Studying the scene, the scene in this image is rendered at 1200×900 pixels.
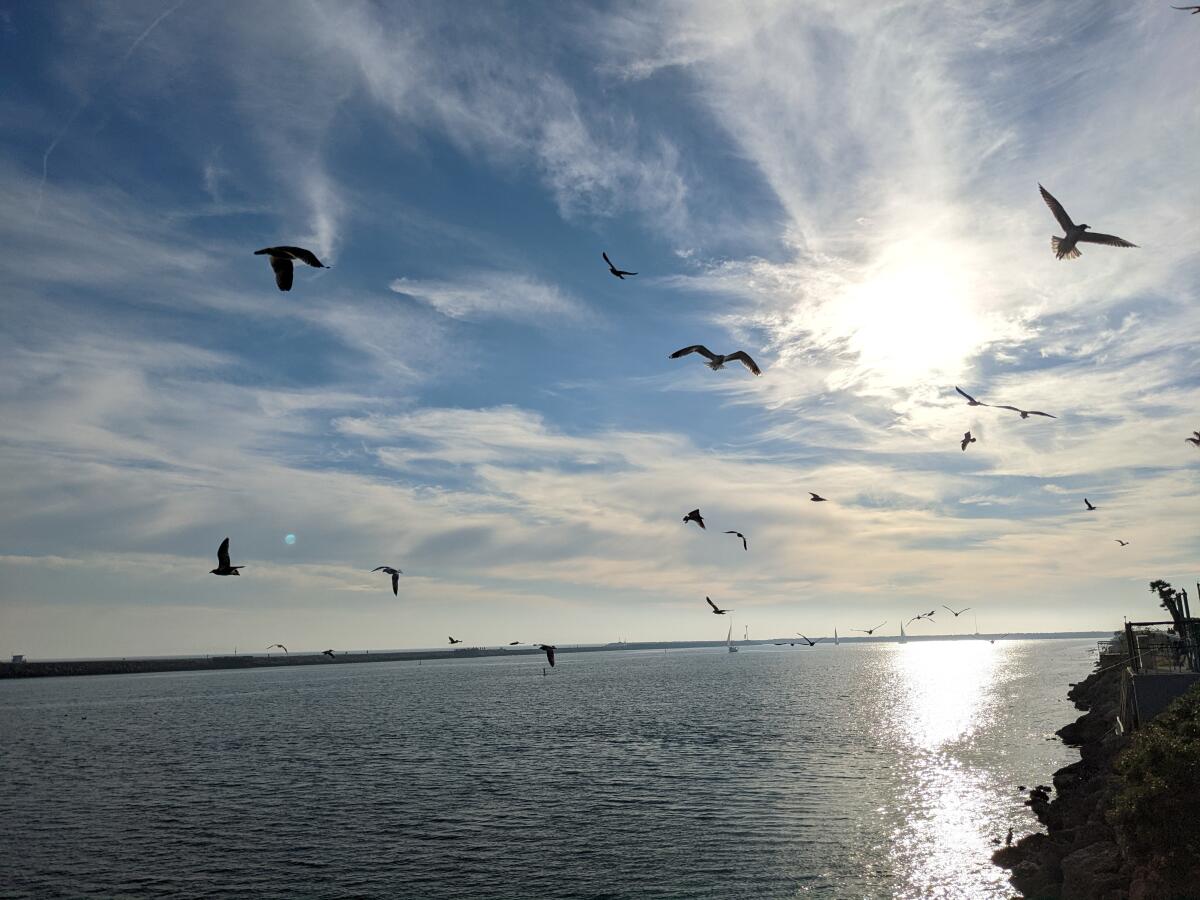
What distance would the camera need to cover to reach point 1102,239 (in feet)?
58.5

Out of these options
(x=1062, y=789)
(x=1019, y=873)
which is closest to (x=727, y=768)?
(x=1062, y=789)

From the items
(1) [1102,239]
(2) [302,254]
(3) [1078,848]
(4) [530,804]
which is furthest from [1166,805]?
(4) [530,804]

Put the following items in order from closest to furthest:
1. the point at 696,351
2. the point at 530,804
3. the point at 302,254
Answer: the point at 302,254 → the point at 696,351 → the point at 530,804

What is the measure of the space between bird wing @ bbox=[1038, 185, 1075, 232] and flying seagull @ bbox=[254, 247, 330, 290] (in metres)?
15.7

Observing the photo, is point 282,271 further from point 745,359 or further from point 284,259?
point 745,359

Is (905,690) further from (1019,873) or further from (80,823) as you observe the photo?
(80,823)

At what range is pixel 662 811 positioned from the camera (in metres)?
40.0

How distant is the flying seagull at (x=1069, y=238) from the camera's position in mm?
17266

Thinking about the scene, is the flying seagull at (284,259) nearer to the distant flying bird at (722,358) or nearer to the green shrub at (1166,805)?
the distant flying bird at (722,358)

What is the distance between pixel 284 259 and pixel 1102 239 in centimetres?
1833

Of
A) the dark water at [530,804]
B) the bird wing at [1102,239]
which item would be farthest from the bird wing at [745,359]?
the dark water at [530,804]

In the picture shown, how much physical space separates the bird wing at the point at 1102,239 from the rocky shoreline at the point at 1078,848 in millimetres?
15338

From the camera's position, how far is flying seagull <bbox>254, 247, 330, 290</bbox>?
14680 mm

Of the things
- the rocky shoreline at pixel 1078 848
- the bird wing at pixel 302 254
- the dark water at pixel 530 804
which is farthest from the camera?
the dark water at pixel 530 804
